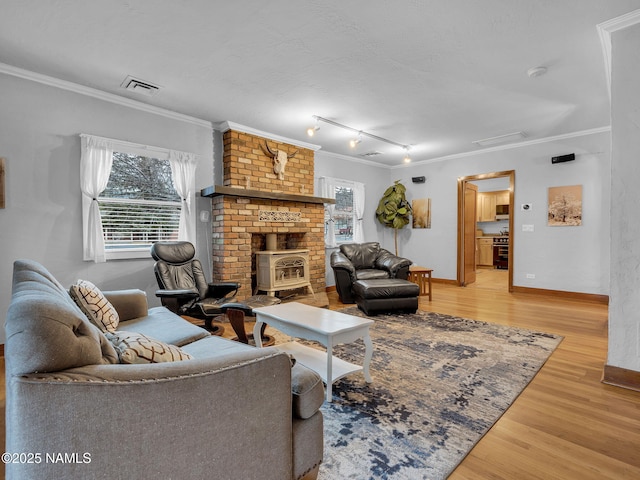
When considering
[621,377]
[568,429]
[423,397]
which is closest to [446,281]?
[621,377]

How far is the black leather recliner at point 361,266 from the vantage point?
4.86 metres

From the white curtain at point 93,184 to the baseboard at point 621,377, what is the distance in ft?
15.1

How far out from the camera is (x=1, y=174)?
2.95m

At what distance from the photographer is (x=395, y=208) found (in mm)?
6746

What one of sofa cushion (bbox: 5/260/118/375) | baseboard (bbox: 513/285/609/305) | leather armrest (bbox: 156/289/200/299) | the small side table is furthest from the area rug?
baseboard (bbox: 513/285/609/305)

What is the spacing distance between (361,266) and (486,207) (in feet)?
19.6

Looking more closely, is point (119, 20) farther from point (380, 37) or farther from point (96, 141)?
point (380, 37)

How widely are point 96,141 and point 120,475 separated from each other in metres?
3.58

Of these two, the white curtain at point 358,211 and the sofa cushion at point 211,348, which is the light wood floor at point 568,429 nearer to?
the sofa cushion at point 211,348

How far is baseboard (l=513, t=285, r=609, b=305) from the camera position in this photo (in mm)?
4863

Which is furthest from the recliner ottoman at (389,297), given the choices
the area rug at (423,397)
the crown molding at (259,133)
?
the crown molding at (259,133)

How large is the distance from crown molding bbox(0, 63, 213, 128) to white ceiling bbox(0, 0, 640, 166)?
0.37 feet

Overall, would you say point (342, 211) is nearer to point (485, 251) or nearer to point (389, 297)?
point (389, 297)

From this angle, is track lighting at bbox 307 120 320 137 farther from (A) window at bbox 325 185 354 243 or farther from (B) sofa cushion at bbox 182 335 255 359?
(B) sofa cushion at bbox 182 335 255 359
